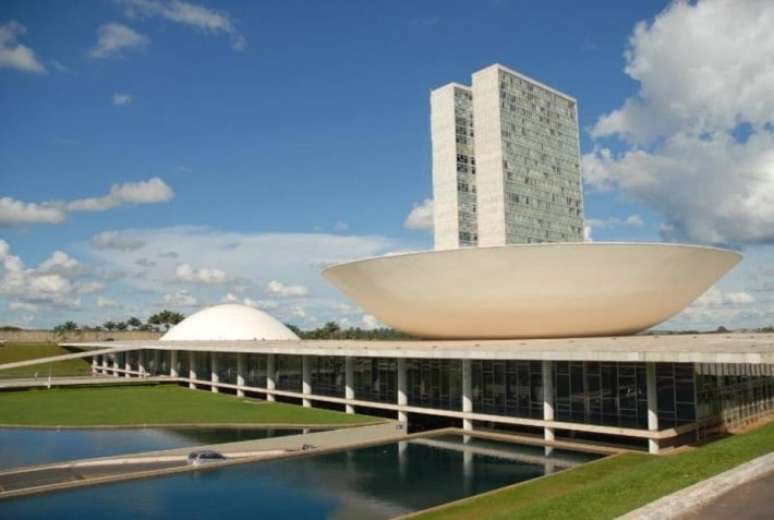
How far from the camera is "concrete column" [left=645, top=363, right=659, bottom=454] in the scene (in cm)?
2108

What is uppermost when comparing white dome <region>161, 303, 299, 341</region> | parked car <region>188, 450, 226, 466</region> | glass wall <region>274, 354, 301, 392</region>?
white dome <region>161, 303, 299, 341</region>

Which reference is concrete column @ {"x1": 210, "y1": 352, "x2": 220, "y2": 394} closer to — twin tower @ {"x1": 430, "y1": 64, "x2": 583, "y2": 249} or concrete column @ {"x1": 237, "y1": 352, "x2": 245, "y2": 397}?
concrete column @ {"x1": 237, "y1": 352, "x2": 245, "y2": 397}

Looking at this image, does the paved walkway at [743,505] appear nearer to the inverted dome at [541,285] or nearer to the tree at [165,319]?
the inverted dome at [541,285]

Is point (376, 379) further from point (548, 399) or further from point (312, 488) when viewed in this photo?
point (312, 488)

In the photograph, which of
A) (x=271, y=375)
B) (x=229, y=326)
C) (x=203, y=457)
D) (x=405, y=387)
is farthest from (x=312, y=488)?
(x=229, y=326)

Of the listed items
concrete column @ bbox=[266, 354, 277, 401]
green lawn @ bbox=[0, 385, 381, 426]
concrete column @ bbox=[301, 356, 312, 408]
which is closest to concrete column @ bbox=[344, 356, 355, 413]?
green lawn @ bbox=[0, 385, 381, 426]

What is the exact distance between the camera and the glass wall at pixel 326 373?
1433 inches

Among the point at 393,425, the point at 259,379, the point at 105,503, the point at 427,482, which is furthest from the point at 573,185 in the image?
the point at 105,503

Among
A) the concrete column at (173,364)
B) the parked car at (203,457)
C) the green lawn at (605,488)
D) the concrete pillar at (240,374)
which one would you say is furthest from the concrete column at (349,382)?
the concrete column at (173,364)

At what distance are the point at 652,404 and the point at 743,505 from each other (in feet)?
35.3

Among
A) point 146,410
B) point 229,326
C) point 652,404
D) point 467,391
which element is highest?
point 229,326

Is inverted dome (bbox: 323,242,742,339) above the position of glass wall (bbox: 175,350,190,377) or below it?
above

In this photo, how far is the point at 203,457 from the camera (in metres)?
20.8

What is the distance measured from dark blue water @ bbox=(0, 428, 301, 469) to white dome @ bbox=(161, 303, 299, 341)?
3232cm
